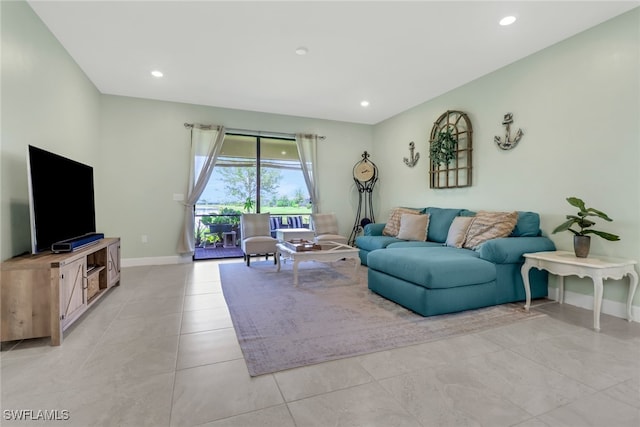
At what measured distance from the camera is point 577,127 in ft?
9.68

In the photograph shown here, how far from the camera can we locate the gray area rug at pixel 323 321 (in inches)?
79.6

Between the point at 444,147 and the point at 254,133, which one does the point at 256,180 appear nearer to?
the point at 254,133

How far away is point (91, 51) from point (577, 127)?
205 inches

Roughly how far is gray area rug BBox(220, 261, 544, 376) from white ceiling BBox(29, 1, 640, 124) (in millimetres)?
2692

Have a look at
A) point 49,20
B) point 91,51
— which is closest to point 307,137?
point 91,51

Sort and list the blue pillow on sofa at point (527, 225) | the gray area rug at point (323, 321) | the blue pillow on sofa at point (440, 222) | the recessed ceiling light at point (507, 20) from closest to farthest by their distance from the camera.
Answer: the gray area rug at point (323, 321)
the recessed ceiling light at point (507, 20)
the blue pillow on sofa at point (527, 225)
the blue pillow on sofa at point (440, 222)

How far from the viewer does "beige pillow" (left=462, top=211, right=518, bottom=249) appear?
3.20 metres

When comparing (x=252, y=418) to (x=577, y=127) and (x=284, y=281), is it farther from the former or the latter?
(x=577, y=127)

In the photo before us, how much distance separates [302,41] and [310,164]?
2.88 metres

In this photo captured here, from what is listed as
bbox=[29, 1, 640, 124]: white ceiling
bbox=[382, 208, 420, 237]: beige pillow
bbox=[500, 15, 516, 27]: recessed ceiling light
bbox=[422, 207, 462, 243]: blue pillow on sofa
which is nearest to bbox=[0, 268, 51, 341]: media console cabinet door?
bbox=[29, 1, 640, 124]: white ceiling

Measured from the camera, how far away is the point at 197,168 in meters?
5.06

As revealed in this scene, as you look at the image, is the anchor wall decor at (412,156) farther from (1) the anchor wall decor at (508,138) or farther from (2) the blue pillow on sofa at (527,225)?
(2) the blue pillow on sofa at (527,225)

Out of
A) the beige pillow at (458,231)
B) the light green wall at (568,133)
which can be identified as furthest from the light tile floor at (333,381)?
the beige pillow at (458,231)

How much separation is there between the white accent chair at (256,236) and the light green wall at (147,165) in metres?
1.15
